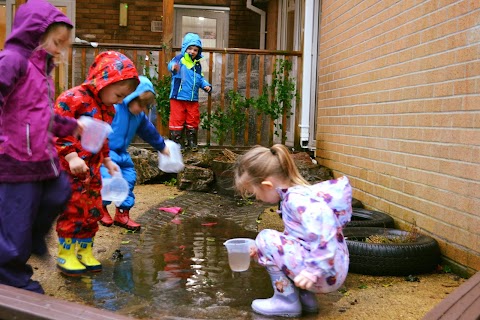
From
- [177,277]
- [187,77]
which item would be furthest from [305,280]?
[187,77]

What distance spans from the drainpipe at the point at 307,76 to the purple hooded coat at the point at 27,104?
6289 mm

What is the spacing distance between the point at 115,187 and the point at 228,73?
570 cm

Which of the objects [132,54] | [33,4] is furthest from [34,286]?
[132,54]

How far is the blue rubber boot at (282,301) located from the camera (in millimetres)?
3094

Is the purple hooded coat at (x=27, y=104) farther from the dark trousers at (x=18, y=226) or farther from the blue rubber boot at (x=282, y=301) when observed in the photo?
the blue rubber boot at (x=282, y=301)

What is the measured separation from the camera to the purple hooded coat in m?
3.01

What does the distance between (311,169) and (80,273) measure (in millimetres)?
4398

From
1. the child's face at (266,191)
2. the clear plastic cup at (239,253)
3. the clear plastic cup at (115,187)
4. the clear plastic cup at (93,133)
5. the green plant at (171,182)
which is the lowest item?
the green plant at (171,182)

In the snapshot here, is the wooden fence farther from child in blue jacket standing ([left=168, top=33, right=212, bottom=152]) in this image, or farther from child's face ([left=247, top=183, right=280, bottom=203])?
child's face ([left=247, top=183, right=280, bottom=203])

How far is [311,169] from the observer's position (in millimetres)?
7766

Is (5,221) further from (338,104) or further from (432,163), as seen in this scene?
(338,104)

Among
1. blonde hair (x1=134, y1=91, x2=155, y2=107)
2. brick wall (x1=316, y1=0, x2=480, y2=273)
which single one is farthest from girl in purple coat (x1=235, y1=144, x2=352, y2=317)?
blonde hair (x1=134, y1=91, x2=155, y2=107)

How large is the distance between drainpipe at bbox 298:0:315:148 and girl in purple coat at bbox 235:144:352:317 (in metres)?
5.99

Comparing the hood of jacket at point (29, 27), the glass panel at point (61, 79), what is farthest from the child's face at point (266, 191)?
the glass panel at point (61, 79)
